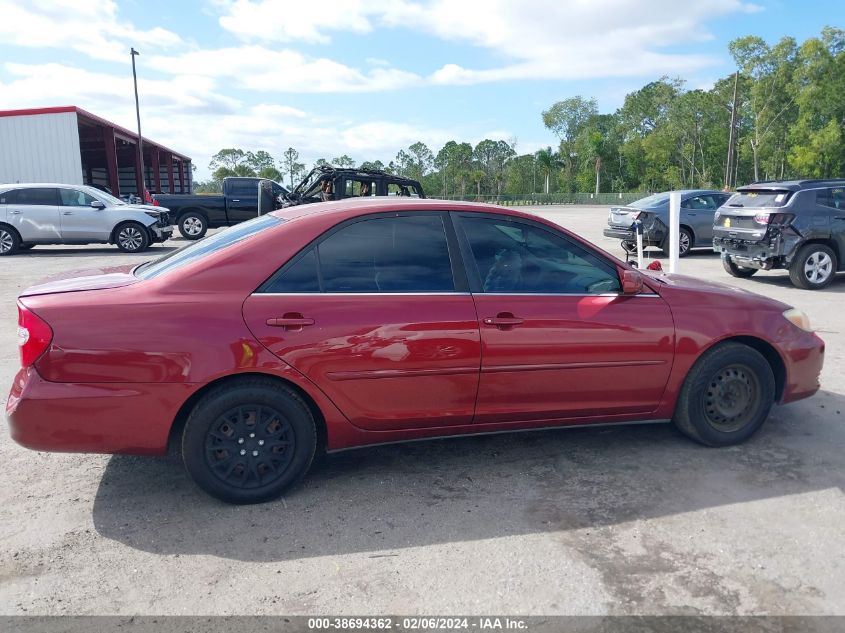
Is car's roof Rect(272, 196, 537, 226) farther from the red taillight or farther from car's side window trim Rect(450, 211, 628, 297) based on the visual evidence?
the red taillight

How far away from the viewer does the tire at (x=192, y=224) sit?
1877 cm

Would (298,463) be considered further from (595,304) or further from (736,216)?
(736,216)

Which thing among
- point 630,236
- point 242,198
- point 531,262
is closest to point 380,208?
point 531,262

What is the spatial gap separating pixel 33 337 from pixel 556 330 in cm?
269

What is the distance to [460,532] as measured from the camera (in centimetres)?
316

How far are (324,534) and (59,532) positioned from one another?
1295mm

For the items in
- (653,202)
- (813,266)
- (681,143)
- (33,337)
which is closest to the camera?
(33,337)

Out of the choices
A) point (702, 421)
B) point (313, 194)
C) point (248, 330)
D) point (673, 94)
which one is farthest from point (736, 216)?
point (673, 94)

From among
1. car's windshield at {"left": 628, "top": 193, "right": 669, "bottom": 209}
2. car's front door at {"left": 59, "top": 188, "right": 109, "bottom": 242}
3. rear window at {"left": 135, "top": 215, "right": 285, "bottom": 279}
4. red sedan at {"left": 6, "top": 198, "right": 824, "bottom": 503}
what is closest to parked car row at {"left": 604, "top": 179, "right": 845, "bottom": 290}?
car's windshield at {"left": 628, "top": 193, "right": 669, "bottom": 209}

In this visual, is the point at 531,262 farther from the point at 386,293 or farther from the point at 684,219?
the point at 684,219

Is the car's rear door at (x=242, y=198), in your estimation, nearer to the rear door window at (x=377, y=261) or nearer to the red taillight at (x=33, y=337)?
the rear door window at (x=377, y=261)

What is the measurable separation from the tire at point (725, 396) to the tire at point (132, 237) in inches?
569

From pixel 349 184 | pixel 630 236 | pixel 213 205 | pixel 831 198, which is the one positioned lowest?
pixel 630 236

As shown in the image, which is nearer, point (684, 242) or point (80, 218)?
point (684, 242)
